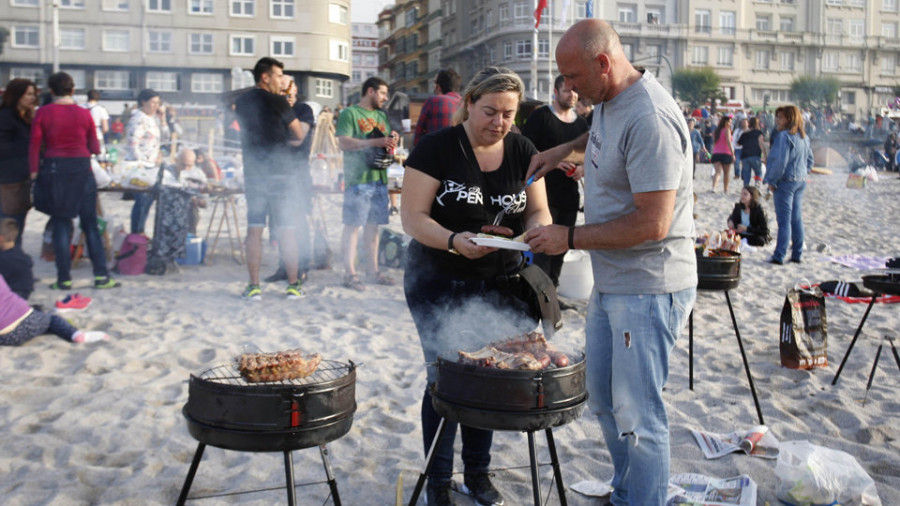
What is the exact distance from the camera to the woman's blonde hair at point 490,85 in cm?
289

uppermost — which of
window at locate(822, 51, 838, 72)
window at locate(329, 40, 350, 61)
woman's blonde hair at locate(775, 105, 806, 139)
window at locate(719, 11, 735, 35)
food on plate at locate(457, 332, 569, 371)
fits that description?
window at locate(719, 11, 735, 35)

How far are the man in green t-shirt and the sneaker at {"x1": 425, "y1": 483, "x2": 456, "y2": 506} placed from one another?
171 inches

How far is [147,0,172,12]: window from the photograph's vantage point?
8203mm

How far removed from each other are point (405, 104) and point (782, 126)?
23.9 meters

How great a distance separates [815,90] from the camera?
43.1m

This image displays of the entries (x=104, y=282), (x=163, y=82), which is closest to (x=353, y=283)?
(x=104, y=282)

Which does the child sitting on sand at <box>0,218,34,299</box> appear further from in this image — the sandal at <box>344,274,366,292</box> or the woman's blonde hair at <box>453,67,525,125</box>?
the woman's blonde hair at <box>453,67,525,125</box>

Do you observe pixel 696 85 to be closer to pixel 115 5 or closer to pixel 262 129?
pixel 115 5


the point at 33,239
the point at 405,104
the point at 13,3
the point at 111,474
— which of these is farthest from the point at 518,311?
the point at 405,104

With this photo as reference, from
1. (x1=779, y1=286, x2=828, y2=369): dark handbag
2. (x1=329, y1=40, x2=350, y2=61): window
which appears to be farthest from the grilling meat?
(x1=329, y1=40, x2=350, y2=61): window

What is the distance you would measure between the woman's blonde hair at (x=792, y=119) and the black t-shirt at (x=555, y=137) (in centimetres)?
493

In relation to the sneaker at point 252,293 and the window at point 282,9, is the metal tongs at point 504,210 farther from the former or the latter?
the window at point 282,9

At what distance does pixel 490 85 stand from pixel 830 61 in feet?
154

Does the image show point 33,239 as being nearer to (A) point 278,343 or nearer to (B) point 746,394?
(A) point 278,343
